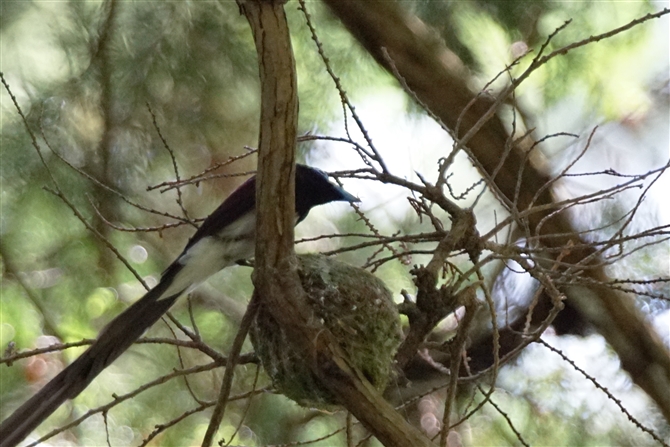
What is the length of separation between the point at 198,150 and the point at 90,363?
3.13 feet

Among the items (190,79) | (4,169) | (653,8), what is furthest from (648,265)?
(4,169)

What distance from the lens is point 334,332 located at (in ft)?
3.73

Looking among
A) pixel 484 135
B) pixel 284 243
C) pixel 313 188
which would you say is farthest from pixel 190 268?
pixel 484 135

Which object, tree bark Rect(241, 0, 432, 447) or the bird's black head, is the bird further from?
tree bark Rect(241, 0, 432, 447)

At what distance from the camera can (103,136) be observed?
2023 mm

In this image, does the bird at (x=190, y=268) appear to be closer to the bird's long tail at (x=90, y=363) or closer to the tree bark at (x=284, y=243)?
the bird's long tail at (x=90, y=363)

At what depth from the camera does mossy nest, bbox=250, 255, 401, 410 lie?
1132 mm

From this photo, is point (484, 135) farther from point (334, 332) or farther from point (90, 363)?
point (90, 363)

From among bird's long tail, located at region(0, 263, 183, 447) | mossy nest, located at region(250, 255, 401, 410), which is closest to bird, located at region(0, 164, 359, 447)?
bird's long tail, located at region(0, 263, 183, 447)

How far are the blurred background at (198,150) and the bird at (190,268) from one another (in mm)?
481

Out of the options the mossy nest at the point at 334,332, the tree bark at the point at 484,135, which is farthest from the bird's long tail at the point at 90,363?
the tree bark at the point at 484,135

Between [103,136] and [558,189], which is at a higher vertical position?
[103,136]

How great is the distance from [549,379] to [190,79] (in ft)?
4.55

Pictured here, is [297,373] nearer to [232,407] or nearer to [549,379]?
[232,407]
